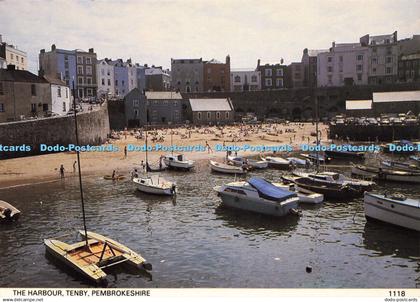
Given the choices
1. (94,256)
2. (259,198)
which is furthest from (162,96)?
(94,256)

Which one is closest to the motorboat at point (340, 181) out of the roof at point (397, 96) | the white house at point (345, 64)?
the roof at point (397, 96)

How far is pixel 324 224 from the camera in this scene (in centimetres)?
2164

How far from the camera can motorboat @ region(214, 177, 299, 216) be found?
75.8ft

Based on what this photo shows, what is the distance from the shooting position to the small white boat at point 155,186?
92.1 feet

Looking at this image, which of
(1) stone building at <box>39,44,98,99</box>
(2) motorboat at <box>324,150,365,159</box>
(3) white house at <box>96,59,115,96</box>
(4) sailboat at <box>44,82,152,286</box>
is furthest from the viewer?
(3) white house at <box>96,59,115,96</box>

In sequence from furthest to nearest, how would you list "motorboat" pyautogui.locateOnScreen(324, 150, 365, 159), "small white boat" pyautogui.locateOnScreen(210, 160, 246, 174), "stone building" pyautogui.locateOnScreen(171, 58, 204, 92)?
1. "stone building" pyautogui.locateOnScreen(171, 58, 204, 92)
2. "motorboat" pyautogui.locateOnScreen(324, 150, 365, 159)
3. "small white boat" pyautogui.locateOnScreen(210, 160, 246, 174)

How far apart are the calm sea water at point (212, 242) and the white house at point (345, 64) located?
5759cm

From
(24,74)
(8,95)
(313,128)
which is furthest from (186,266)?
(313,128)

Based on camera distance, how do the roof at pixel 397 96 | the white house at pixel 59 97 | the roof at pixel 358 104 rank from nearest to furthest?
the white house at pixel 59 97
the roof at pixel 397 96
the roof at pixel 358 104

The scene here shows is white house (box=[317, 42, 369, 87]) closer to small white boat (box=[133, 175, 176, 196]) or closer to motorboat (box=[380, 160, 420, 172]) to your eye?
motorboat (box=[380, 160, 420, 172])

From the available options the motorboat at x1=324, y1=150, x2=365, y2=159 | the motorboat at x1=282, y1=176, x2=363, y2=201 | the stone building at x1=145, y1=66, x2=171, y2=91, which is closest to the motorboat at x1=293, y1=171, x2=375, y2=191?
the motorboat at x1=282, y1=176, x2=363, y2=201

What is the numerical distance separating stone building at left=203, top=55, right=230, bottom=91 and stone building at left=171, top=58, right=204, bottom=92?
1.02 metres

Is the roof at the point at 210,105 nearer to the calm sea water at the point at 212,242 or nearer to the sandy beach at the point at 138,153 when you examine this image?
the sandy beach at the point at 138,153

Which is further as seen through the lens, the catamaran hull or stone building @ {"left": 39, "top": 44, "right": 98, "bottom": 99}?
stone building @ {"left": 39, "top": 44, "right": 98, "bottom": 99}
